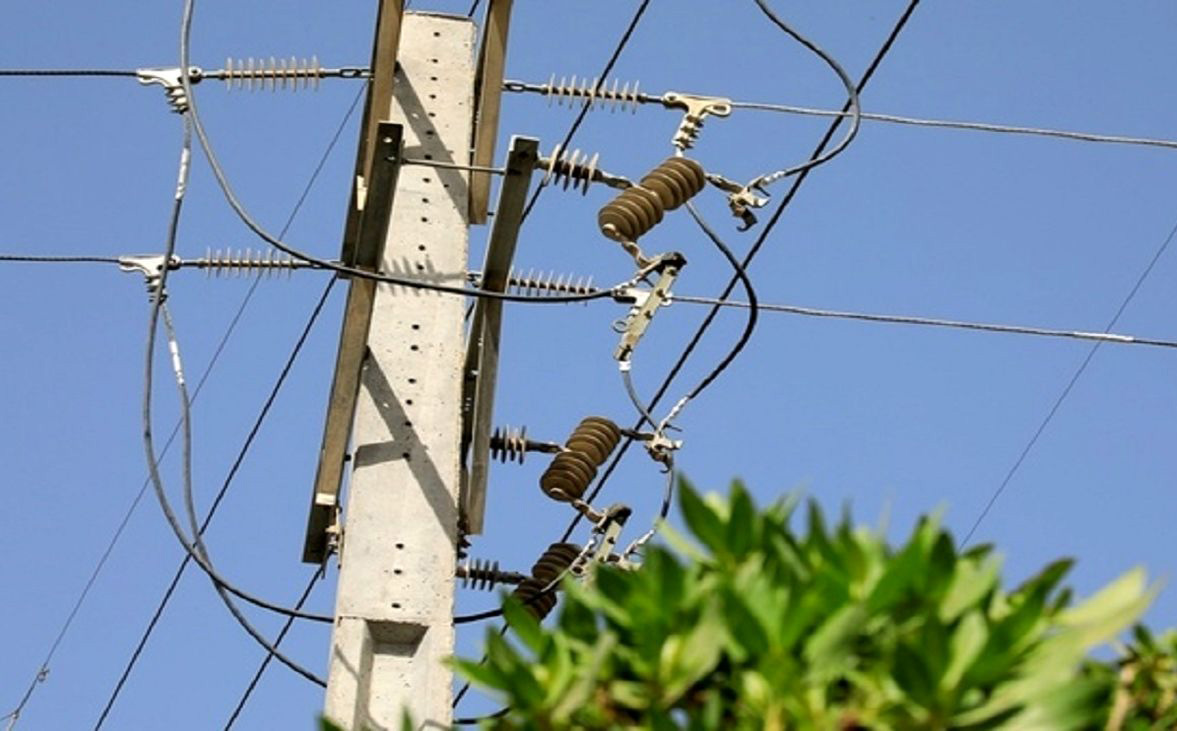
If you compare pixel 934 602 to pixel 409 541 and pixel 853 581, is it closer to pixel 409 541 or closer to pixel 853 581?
pixel 853 581

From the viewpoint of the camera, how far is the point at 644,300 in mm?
7602

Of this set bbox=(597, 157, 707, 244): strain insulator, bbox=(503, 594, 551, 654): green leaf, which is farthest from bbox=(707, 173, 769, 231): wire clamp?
bbox=(503, 594, 551, 654): green leaf

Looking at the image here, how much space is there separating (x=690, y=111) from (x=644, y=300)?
0.76 meters

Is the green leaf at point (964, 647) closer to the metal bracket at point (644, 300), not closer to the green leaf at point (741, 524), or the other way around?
Result: the green leaf at point (741, 524)

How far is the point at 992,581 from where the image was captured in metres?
2.81

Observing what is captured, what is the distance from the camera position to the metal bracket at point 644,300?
7.55 meters

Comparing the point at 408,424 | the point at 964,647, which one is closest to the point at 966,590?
the point at 964,647

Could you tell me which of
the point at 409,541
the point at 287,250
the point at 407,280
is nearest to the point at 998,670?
the point at 409,541

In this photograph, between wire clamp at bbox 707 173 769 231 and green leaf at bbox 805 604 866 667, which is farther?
wire clamp at bbox 707 173 769 231

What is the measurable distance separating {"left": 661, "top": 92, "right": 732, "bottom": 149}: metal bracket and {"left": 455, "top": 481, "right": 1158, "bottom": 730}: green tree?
16.4ft

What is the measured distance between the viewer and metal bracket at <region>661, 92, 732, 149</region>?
7957 millimetres

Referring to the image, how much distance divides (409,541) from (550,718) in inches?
152

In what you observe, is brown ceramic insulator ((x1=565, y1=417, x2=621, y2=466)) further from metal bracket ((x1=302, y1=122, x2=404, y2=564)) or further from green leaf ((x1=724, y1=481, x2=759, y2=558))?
green leaf ((x1=724, y1=481, x2=759, y2=558))

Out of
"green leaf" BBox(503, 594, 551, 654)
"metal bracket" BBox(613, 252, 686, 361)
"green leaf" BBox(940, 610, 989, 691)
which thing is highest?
"metal bracket" BBox(613, 252, 686, 361)
